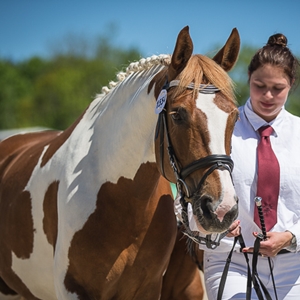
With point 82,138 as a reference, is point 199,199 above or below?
below

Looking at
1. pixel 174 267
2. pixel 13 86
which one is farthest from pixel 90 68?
pixel 174 267

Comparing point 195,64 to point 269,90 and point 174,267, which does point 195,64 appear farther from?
point 174,267

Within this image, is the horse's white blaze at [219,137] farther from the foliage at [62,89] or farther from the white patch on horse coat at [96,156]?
the foliage at [62,89]

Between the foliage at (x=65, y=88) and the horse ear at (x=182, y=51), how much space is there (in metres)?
37.5

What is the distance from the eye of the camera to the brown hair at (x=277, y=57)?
3021 millimetres

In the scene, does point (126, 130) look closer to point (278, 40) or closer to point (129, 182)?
point (129, 182)

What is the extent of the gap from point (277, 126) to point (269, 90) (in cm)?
25

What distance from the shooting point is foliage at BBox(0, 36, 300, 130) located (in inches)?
1790

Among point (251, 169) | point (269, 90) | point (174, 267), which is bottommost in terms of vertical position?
point (174, 267)

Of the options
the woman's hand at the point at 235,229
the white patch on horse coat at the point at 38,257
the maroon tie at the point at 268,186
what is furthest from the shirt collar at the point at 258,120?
the white patch on horse coat at the point at 38,257

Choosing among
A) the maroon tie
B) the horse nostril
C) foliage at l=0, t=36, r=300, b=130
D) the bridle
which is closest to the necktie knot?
the maroon tie

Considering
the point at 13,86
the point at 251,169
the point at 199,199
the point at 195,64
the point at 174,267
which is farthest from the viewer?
the point at 13,86

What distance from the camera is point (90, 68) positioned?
1984 inches

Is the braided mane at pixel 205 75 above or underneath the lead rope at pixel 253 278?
above
